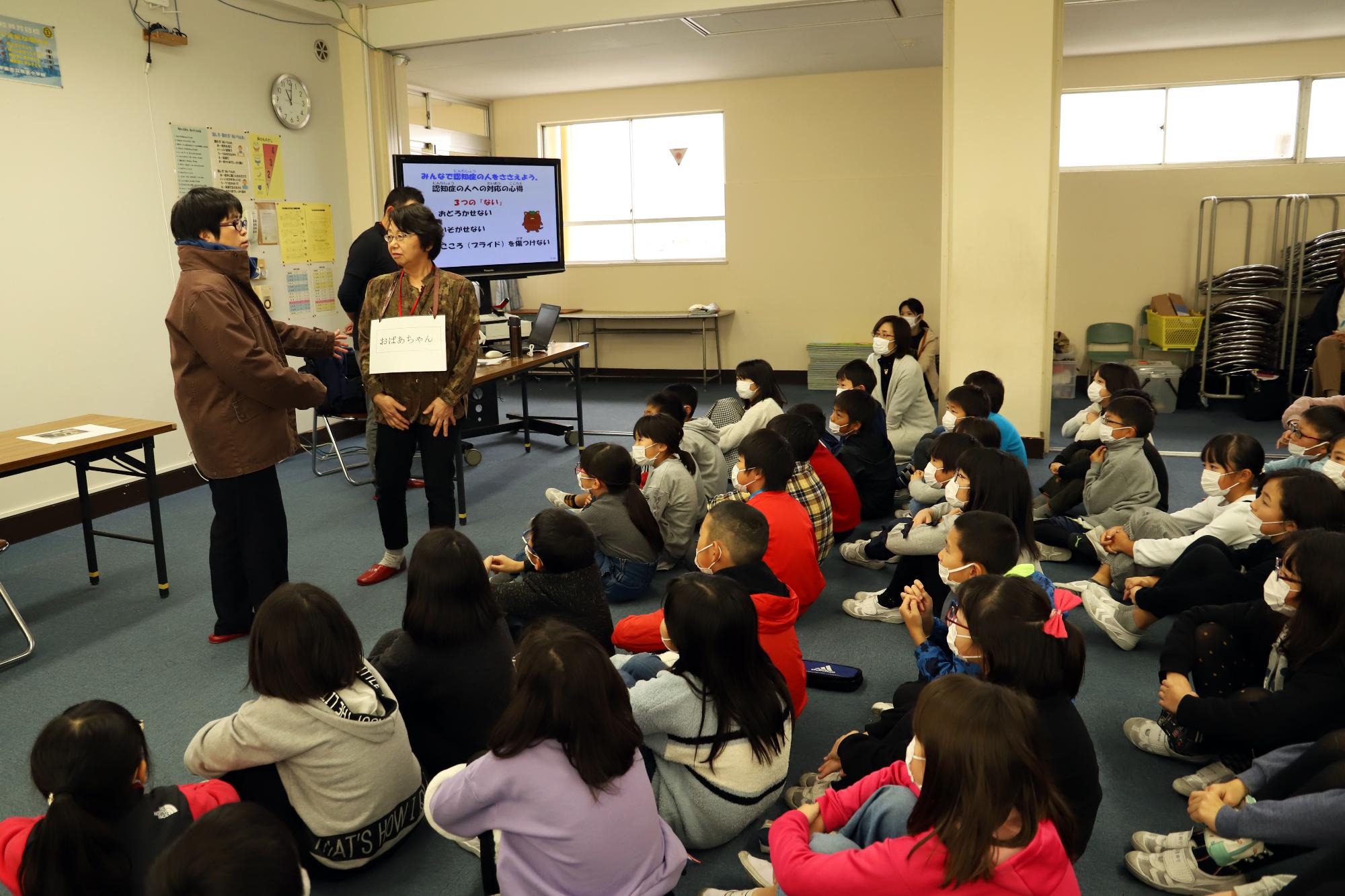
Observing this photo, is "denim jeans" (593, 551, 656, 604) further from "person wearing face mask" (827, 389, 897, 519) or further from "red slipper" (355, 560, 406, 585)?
"person wearing face mask" (827, 389, 897, 519)

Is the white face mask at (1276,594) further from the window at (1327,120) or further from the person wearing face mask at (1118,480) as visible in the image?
the window at (1327,120)

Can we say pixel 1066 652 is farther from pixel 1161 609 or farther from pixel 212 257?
pixel 212 257

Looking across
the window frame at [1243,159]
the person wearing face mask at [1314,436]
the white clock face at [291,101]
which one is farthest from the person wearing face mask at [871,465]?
the window frame at [1243,159]

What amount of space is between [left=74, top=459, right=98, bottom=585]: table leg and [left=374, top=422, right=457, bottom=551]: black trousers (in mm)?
1007

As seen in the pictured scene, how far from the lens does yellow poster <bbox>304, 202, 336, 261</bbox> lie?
19.1 ft

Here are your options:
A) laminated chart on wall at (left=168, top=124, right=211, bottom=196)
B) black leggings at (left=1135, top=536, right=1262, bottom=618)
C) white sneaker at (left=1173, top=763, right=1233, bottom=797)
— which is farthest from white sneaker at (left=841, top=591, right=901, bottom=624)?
laminated chart on wall at (left=168, top=124, right=211, bottom=196)

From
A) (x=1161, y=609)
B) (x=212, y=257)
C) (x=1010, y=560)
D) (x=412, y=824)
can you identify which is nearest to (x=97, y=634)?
(x=212, y=257)

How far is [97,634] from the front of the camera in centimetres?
329

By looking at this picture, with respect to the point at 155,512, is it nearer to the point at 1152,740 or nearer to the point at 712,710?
the point at 712,710

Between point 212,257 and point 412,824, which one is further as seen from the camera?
point 212,257

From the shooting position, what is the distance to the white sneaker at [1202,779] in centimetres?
223

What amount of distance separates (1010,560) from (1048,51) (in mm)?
3693

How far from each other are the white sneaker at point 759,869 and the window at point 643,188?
7058 millimetres

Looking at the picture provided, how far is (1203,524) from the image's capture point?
318 centimetres
